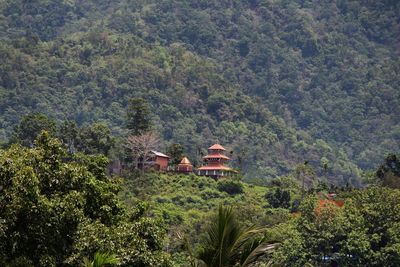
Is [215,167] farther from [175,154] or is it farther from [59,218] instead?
[59,218]

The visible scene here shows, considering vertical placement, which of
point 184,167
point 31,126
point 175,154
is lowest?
point 184,167

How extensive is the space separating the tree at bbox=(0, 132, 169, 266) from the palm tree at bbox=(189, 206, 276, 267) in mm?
6022

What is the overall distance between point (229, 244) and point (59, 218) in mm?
7365

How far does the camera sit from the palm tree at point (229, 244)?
16250 millimetres

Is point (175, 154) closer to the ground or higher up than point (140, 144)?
closer to the ground

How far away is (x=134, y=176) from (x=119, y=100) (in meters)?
90.2

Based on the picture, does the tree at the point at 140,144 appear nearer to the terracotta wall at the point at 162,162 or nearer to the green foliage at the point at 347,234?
the terracotta wall at the point at 162,162

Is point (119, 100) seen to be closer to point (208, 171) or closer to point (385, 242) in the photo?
point (208, 171)

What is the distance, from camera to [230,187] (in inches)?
3922

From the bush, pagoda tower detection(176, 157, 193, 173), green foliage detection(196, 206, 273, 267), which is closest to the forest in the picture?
green foliage detection(196, 206, 273, 267)

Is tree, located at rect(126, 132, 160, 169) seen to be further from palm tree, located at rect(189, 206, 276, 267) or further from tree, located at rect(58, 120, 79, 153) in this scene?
palm tree, located at rect(189, 206, 276, 267)

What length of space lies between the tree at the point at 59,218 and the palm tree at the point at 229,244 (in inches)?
237

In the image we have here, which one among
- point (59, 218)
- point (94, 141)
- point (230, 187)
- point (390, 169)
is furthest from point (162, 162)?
point (59, 218)

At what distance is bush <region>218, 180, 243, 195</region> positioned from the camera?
327ft
